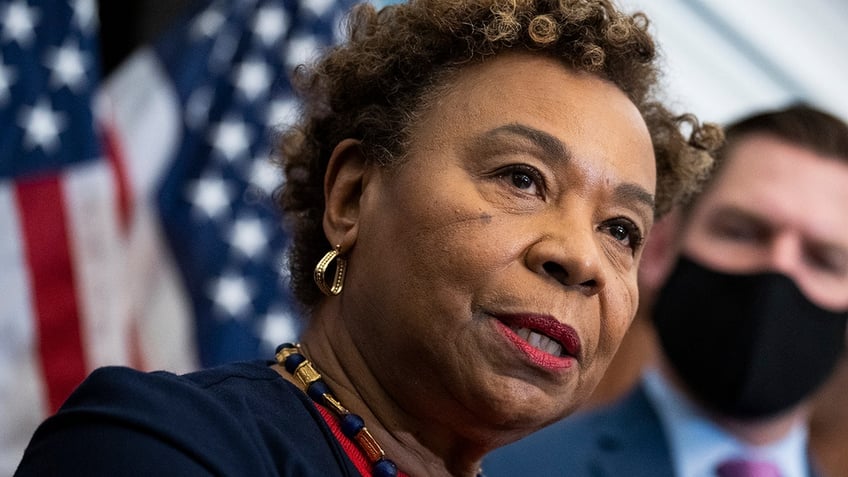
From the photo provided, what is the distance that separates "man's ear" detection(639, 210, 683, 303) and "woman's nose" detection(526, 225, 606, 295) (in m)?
1.83

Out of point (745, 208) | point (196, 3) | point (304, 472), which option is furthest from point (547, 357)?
point (196, 3)

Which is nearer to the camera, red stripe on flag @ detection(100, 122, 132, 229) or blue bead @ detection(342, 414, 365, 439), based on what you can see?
blue bead @ detection(342, 414, 365, 439)

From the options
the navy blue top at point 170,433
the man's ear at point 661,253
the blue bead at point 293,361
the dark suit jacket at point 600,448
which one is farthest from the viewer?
the man's ear at point 661,253

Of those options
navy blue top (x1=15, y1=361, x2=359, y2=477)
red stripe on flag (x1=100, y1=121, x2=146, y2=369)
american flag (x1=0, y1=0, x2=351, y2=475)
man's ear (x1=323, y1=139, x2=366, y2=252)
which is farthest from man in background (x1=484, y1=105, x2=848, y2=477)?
navy blue top (x1=15, y1=361, x2=359, y2=477)

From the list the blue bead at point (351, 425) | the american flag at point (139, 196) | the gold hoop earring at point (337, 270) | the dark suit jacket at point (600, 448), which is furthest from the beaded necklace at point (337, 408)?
the american flag at point (139, 196)

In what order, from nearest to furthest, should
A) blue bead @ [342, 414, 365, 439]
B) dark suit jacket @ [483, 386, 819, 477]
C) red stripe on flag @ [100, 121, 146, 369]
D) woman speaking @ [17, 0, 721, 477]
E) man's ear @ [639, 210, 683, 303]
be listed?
woman speaking @ [17, 0, 721, 477] → blue bead @ [342, 414, 365, 439] → dark suit jacket @ [483, 386, 819, 477] → man's ear @ [639, 210, 683, 303] → red stripe on flag @ [100, 121, 146, 369]

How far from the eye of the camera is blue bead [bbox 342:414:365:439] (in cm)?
177

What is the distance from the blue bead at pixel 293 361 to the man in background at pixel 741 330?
1594mm

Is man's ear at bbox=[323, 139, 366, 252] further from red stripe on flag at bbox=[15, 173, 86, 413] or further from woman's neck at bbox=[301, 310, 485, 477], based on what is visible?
red stripe on flag at bbox=[15, 173, 86, 413]

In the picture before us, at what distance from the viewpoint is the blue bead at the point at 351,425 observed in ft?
5.79

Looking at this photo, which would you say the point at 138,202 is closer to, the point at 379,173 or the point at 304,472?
the point at 379,173

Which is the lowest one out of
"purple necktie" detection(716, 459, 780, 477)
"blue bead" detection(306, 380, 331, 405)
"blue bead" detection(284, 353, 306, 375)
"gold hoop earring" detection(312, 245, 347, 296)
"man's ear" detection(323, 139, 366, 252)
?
"purple necktie" detection(716, 459, 780, 477)

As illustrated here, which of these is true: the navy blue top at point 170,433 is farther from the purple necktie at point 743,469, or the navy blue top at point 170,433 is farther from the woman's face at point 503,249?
the purple necktie at point 743,469

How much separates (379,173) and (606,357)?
451 mm
